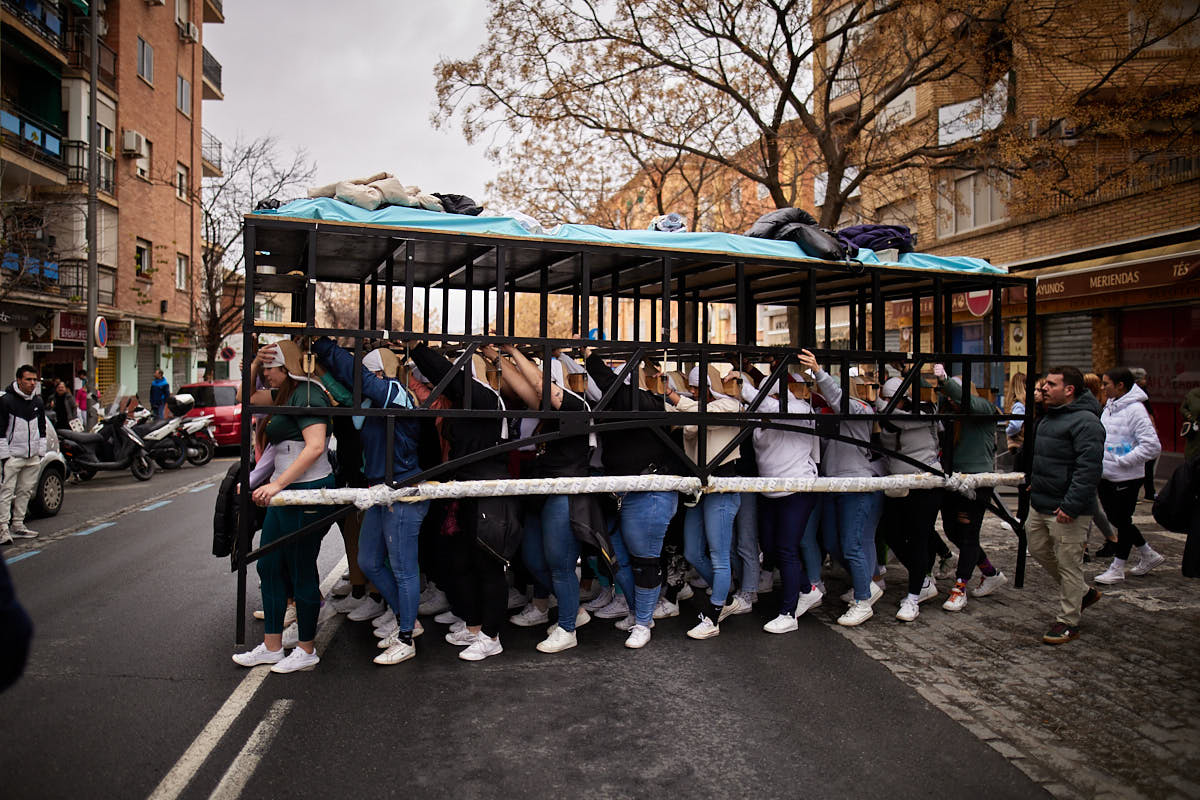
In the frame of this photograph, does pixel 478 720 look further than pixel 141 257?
No

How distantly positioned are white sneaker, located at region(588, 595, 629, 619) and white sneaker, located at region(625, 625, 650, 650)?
0.56 meters

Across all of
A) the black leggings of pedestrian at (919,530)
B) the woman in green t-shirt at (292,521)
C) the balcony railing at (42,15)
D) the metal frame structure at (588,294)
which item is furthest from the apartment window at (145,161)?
the black leggings of pedestrian at (919,530)

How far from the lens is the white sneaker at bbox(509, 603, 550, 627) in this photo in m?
6.10

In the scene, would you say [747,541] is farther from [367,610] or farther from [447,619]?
[367,610]

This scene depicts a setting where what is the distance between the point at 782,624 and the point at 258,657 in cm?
346

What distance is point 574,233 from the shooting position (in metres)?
5.64

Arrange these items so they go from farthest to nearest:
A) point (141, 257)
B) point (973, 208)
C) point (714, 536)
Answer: point (141, 257) < point (973, 208) < point (714, 536)

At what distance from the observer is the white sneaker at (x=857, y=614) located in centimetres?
613

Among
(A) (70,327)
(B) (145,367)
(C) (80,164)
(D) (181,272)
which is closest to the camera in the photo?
(A) (70,327)

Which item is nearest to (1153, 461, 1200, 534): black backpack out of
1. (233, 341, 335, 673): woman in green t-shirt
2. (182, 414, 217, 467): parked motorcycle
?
(233, 341, 335, 673): woman in green t-shirt

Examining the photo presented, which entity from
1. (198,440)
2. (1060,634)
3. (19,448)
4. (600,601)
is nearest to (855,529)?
(1060,634)

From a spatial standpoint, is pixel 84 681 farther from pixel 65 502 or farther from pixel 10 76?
pixel 10 76

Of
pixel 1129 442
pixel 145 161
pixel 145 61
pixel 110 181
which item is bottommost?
pixel 1129 442

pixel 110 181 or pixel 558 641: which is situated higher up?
pixel 110 181
